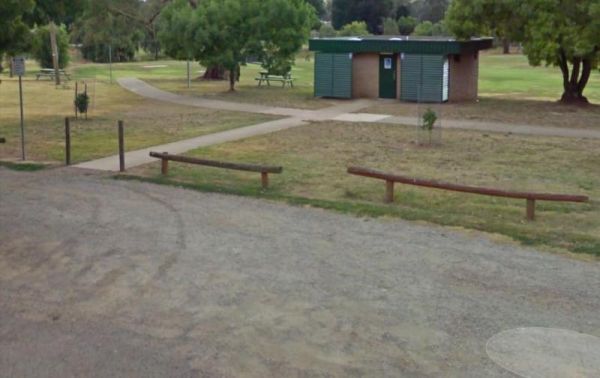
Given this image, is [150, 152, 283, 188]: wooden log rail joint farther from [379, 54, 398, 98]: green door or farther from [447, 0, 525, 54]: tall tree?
[379, 54, 398, 98]: green door

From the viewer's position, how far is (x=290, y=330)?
766cm

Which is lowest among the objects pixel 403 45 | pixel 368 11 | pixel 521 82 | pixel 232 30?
pixel 521 82

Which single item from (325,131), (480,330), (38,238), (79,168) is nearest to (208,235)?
(38,238)

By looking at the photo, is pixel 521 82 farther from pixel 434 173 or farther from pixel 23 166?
pixel 23 166

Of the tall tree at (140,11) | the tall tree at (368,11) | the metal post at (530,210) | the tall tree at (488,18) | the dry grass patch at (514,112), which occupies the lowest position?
the metal post at (530,210)

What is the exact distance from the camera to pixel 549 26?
29.2 meters

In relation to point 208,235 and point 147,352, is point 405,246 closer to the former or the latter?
point 208,235

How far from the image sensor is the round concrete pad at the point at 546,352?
6749mm

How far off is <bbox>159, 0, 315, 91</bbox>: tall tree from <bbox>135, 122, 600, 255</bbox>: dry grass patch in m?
12.2

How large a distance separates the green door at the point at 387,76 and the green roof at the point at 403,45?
59 centimetres

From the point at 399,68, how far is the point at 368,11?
63.3 meters

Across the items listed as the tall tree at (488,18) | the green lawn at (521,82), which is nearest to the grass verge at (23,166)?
the tall tree at (488,18)

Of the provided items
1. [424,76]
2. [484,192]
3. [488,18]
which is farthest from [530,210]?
[424,76]

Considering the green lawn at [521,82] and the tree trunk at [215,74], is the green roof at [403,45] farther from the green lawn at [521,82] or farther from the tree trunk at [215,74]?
the tree trunk at [215,74]
